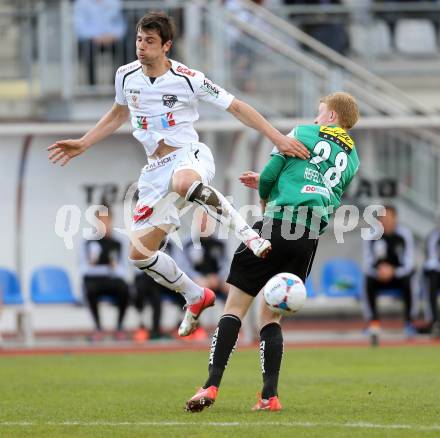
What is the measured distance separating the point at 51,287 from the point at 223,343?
9433mm

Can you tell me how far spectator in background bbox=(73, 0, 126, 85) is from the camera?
17609 mm

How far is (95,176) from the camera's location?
704 inches

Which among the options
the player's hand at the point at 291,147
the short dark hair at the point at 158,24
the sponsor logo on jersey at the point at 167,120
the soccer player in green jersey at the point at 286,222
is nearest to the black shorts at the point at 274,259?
the soccer player in green jersey at the point at 286,222

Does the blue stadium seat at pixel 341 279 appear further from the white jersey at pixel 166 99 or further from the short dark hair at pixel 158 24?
the short dark hair at pixel 158 24

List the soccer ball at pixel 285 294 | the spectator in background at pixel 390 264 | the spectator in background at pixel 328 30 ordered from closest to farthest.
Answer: the soccer ball at pixel 285 294 < the spectator in background at pixel 390 264 < the spectator in background at pixel 328 30

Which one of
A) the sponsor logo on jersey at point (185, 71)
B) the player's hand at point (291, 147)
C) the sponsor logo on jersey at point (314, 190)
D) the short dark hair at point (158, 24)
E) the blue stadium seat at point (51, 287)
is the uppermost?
the short dark hair at point (158, 24)

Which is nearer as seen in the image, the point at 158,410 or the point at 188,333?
the point at 158,410

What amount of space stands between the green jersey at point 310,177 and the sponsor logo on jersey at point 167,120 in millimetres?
1099

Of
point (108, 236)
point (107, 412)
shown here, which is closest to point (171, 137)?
point (107, 412)

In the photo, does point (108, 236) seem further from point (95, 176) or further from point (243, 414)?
point (243, 414)

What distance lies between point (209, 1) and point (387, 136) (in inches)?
138

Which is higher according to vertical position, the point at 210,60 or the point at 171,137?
the point at 210,60

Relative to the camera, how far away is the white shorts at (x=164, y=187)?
8.59 m

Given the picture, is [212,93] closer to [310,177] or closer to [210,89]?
[210,89]
